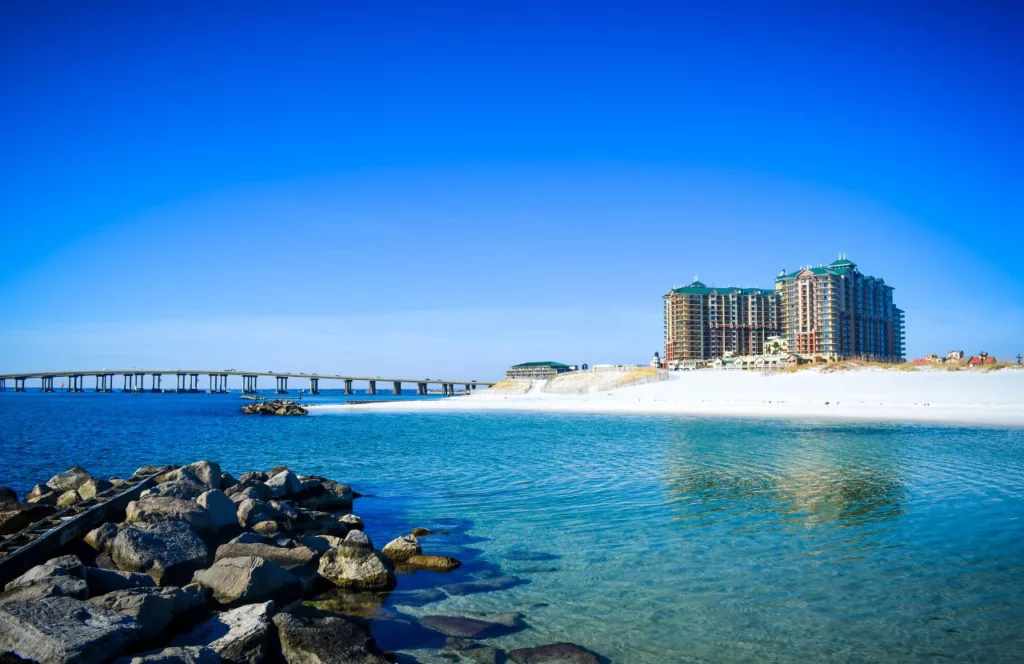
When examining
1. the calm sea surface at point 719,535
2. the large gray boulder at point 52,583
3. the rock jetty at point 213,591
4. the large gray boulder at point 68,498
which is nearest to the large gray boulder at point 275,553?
the rock jetty at point 213,591

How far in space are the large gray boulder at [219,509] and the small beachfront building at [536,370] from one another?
134329 millimetres

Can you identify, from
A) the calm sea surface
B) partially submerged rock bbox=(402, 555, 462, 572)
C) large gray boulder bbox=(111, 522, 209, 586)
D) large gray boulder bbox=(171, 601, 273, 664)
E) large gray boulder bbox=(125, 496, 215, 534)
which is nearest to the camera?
large gray boulder bbox=(171, 601, 273, 664)

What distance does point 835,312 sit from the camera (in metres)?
144

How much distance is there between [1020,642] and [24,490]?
24591 mm

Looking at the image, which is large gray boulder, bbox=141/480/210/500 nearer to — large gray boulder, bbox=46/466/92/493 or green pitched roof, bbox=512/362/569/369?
large gray boulder, bbox=46/466/92/493

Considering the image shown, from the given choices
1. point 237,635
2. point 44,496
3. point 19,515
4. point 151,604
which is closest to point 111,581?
point 151,604

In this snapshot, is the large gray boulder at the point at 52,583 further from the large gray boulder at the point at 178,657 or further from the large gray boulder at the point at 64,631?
the large gray boulder at the point at 178,657

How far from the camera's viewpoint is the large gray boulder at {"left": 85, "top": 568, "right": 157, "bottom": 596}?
908cm

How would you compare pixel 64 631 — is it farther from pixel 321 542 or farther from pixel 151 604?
pixel 321 542

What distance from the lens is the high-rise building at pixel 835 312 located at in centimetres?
14388

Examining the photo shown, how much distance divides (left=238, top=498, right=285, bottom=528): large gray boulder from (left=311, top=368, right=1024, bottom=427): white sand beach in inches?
1565

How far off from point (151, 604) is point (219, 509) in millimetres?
5878

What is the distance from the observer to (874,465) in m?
22.4

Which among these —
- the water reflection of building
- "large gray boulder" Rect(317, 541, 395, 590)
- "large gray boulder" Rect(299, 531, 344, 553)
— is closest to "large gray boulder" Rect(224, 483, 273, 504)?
"large gray boulder" Rect(299, 531, 344, 553)
